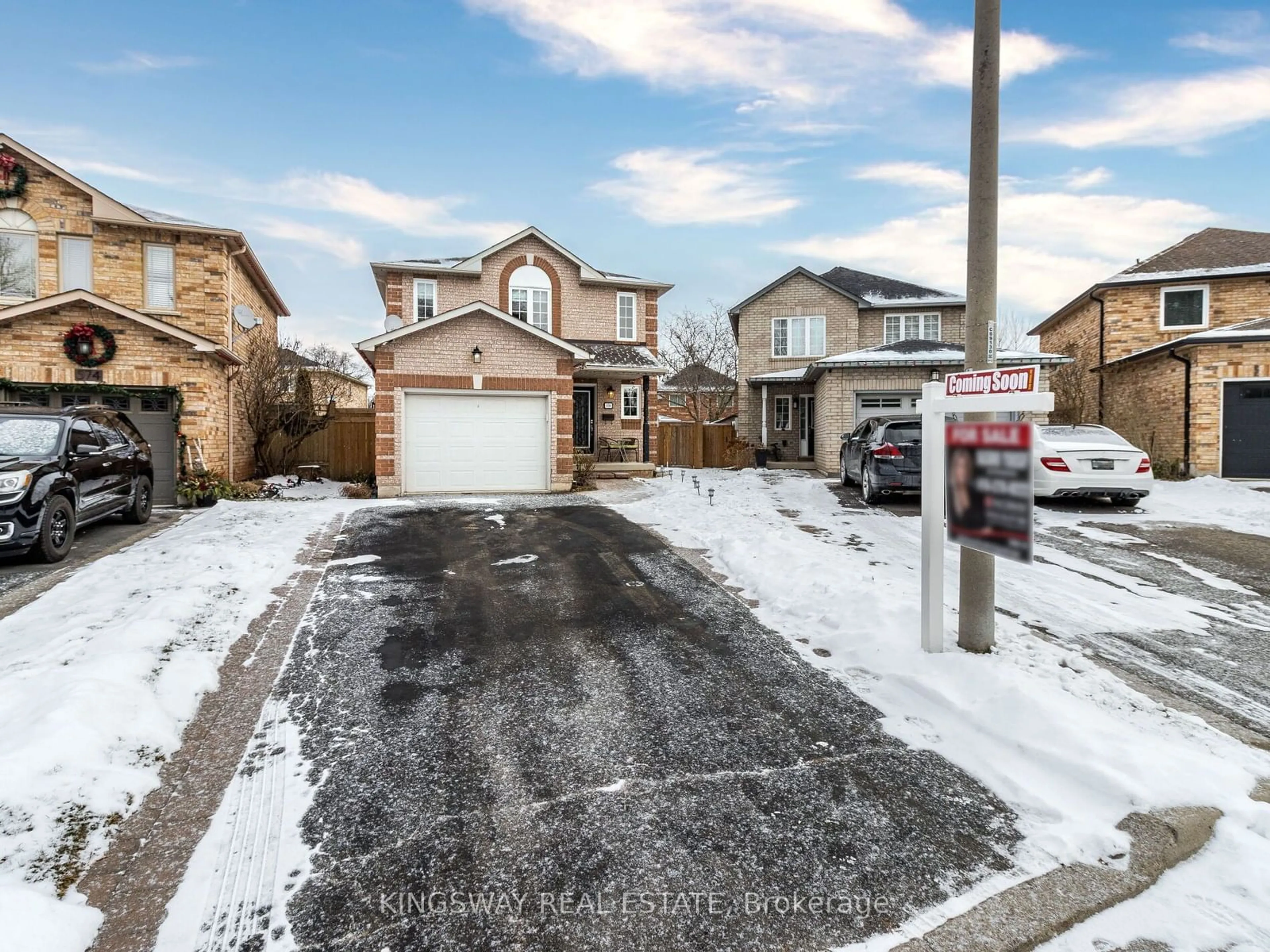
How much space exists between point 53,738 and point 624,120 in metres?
16.4

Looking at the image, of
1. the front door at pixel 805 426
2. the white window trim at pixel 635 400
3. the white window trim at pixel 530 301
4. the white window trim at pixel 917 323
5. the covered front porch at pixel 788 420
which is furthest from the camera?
the front door at pixel 805 426

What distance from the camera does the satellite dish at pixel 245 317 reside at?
1586cm

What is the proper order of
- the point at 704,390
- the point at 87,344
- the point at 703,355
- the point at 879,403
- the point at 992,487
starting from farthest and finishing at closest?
the point at 703,355 → the point at 704,390 → the point at 879,403 → the point at 87,344 → the point at 992,487

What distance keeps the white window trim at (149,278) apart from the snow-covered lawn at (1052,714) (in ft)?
48.1

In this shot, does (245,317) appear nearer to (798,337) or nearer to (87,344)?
(87,344)

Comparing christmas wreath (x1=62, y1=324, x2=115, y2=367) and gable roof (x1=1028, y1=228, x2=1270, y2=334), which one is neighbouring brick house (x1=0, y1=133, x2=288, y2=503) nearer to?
christmas wreath (x1=62, y1=324, x2=115, y2=367)

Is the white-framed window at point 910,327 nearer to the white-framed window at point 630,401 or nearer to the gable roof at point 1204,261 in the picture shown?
the gable roof at point 1204,261

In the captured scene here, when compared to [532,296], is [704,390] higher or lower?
lower

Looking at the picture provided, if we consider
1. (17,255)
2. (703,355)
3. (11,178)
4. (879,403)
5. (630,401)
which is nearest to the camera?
(11,178)

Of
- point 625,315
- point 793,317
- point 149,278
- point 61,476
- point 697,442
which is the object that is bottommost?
point 61,476

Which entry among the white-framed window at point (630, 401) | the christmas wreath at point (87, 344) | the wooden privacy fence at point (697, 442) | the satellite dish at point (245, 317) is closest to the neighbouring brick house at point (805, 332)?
the wooden privacy fence at point (697, 442)

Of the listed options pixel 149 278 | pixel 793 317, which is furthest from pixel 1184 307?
pixel 149 278

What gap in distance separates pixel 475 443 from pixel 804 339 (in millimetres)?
14712

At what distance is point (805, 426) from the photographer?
23.5 m
